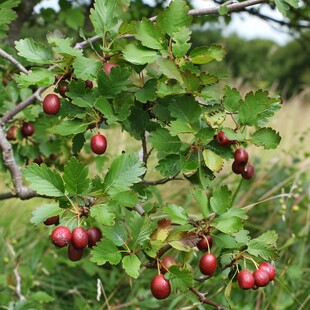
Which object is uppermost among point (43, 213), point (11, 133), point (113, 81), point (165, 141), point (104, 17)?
point (104, 17)

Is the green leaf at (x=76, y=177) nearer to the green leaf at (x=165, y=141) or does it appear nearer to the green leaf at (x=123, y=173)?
the green leaf at (x=123, y=173)

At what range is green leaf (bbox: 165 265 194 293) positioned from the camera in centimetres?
124

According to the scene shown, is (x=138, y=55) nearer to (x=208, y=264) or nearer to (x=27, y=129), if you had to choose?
(x=208, y=264)

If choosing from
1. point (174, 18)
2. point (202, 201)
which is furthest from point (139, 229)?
point (174, 18)

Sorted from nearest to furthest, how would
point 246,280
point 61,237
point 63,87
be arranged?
point 61,237 < point 246,280 < point 63,87

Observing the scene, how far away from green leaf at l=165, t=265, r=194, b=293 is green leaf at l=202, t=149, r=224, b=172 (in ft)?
0.79

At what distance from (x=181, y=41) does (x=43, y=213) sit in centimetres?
49

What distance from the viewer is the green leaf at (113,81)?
4.34ft

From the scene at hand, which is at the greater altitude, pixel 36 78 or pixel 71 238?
pixel 36 78

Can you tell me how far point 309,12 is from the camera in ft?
9.30

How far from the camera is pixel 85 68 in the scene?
132cm

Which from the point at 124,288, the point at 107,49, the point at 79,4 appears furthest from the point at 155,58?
the point at 124,288

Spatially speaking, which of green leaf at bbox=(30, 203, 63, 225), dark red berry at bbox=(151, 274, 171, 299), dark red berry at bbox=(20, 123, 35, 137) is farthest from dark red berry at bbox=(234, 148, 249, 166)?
dark red berry at bbox=(20, 123, 35, 137)

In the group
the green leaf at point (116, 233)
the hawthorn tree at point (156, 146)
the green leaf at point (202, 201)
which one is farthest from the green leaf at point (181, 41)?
the green leaf at point (116, 233)
